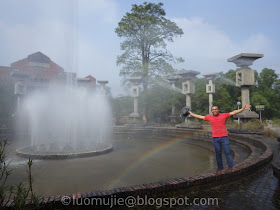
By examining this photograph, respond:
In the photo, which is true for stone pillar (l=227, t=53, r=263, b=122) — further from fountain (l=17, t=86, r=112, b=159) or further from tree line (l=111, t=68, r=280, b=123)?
fountain (l=17, t=86, r=112, b=159)

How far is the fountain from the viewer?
8938mm

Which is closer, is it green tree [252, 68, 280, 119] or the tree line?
the tree line

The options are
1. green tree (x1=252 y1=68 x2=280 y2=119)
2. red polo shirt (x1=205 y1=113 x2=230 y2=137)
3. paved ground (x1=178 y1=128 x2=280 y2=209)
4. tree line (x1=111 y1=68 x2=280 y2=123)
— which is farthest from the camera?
green tree (x1=252 y1=68 x2=280 y2=119)

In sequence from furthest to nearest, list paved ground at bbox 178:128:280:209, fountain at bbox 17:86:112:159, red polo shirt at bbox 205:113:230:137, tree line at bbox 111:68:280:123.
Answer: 1. tree line at bbox 111:68:280:123
2. fountain at bbox 17:86:112:159
3. red polo shirt at bbox 205:113:230:137
4. paved ground at bbox 178:128:280:209

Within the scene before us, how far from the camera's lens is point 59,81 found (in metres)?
47.1

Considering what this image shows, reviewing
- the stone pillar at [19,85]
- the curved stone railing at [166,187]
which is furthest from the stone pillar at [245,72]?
the stone pillar at [19,85]

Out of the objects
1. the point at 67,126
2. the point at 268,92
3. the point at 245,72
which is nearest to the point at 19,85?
the point at 67,126

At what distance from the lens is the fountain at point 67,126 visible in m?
8.94

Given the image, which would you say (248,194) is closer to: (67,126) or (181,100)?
(67,126)

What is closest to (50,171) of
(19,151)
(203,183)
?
(19,151)

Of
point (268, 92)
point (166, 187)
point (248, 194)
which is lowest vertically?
point (248, 194)

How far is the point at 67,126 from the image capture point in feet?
42.6

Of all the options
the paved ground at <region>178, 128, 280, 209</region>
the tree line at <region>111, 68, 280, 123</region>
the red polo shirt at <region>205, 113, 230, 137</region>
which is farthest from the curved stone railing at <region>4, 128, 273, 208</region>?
the tree line at <region>111, 68, 280, 123</region>

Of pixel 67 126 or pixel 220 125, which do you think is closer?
pixel 220 125
